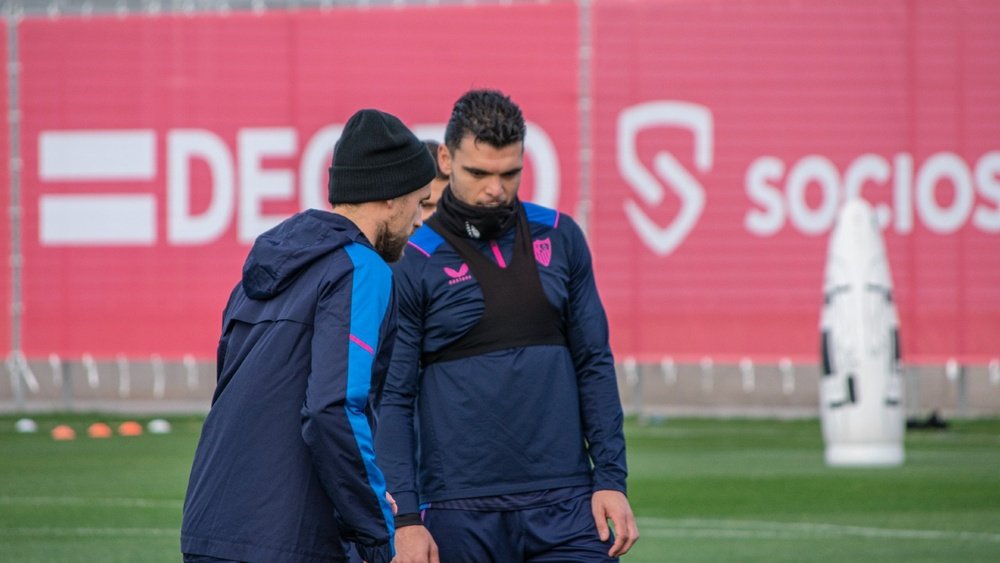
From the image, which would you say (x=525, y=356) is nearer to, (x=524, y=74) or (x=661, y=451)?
(x=661, y=451)

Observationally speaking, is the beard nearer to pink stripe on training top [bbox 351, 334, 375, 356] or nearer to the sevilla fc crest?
pink stripe on training top [bbox 351, 334, 375, 356]

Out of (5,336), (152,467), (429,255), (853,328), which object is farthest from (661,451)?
(429,255)

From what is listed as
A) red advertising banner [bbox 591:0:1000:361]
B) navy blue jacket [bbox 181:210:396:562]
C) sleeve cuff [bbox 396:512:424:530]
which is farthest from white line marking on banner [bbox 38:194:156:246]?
navy blue jacket [bbox 181:210:396:562]

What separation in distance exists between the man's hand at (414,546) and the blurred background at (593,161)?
1420cm

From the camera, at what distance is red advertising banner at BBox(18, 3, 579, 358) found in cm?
2019

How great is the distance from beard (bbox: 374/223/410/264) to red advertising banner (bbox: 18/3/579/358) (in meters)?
15.5

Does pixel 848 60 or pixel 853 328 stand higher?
pixel 848 60

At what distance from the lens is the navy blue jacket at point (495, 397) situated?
5.42 meters

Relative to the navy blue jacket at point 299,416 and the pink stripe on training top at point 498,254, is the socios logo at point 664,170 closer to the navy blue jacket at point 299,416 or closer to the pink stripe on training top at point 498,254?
the pink stripe on training top at point 498,254

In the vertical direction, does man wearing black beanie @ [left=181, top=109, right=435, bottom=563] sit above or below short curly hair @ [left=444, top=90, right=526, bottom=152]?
below

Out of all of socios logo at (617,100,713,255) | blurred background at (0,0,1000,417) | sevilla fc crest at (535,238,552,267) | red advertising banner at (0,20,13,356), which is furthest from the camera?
red advertising banner at (0,20,13,356)

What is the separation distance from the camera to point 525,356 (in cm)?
544

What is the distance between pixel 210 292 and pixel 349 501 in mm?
16640

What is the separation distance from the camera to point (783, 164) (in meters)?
19.4
